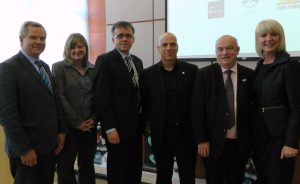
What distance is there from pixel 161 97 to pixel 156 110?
0.37 feet

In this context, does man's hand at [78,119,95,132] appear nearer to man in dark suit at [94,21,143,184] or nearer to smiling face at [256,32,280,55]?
man in dark suit at [94,21,143,184]

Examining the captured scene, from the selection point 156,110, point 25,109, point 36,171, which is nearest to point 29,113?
point 25,109

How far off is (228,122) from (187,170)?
0.54 meters

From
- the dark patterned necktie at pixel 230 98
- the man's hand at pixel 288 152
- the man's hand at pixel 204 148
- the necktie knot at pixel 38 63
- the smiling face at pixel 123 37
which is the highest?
the smiling face at pixel 123 37

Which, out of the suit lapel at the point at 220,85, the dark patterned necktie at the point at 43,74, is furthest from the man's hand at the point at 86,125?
the suit lapel at the point at 220,85

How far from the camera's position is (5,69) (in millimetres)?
2023

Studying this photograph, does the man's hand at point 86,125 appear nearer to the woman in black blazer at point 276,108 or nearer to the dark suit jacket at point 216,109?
the dark suit jacket at point 216,109

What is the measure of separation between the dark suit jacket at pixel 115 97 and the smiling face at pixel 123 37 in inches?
3.5

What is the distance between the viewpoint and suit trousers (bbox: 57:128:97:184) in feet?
9.05

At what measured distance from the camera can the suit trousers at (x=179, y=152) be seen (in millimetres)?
2479

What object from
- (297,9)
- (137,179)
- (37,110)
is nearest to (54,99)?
(37,110)

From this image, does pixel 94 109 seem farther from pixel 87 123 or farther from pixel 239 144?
pixel 239 144

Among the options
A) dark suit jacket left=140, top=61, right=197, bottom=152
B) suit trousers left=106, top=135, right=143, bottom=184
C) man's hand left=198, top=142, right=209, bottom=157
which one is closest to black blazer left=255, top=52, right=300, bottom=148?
man's hand left=198, top=142, right=209, bottom=157

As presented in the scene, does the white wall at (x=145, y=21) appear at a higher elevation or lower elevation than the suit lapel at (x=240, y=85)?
higher
